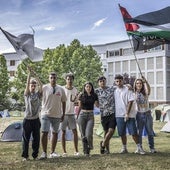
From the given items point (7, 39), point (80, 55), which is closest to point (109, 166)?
point (7, 39)

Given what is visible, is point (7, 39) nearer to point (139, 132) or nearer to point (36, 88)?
point (36, 88)

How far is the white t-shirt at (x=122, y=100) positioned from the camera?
386 inches

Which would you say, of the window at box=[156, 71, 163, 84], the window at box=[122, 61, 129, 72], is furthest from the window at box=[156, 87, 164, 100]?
the window at box=[122, 61, 129, 72]

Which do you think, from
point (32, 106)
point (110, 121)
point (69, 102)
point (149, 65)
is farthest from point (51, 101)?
point (149, 65)

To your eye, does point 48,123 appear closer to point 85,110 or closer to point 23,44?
point 85,110

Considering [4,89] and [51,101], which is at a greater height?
[4,89]

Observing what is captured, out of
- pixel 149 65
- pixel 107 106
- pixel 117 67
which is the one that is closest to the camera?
pixel 107 106

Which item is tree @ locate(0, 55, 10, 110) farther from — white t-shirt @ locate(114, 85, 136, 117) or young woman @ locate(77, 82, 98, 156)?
white t-shirt @ locate(114, 85, 136, 117)

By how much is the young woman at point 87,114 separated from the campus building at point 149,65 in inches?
2235

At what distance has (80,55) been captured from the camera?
200ft

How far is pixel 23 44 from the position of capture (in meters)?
10.5

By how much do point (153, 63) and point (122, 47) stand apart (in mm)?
10703

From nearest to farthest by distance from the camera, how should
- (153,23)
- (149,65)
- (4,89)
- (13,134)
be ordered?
(153,23), (13,134), (4,89), (149,65)

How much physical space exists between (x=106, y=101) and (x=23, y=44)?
106 inches
